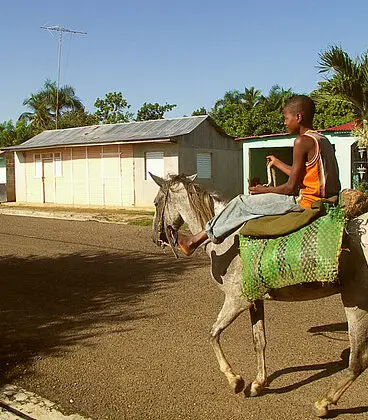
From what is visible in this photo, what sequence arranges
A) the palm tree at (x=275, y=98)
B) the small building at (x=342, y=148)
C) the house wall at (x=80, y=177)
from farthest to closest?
the palm tree at (x=275, y=98), the house wall at (x=80, y=177), the small building at (x=342, y=148)

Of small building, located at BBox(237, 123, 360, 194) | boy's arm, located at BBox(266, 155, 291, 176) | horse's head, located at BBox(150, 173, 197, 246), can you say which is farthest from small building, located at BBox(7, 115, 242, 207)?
boy's arm, located at BBox(266, 155, 291, 176)

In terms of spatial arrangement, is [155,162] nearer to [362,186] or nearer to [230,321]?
[362,186]

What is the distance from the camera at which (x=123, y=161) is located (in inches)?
935

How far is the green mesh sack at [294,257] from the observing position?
3684mm

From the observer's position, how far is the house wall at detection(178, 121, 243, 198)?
74.6 ft

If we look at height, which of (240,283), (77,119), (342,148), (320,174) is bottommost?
(240,283)

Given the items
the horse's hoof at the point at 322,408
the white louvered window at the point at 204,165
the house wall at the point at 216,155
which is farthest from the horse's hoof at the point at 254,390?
the white louvered window at the point at 204,165

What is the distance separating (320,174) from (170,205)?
5.02 ft

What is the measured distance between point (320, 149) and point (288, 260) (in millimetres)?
848

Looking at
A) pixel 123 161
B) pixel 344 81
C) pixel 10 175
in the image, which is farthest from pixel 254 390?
pixel 10 175

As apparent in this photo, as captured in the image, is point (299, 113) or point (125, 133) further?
point (125, 133)

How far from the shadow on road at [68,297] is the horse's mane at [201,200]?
88.6 inches

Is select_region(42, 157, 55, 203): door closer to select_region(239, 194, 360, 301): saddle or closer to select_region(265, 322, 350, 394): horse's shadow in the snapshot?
select_region(265, 322, 350, 394): horse's shadow

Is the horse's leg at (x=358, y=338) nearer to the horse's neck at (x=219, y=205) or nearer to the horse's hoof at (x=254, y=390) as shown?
the horse's hoof at (x=254, y=390)
